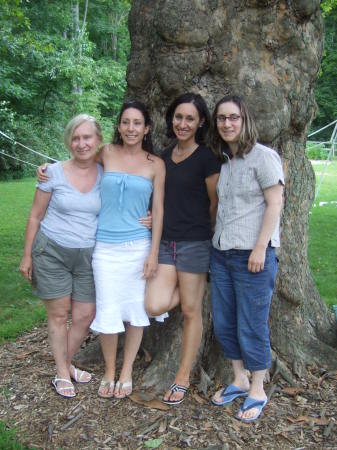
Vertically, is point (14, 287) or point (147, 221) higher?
point (147, 221)

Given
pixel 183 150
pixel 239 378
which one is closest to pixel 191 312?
pixel 239 378

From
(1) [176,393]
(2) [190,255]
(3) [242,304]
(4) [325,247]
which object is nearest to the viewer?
(3) [242,304]

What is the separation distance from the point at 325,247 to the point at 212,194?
626 cm

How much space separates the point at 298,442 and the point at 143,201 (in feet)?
6.16

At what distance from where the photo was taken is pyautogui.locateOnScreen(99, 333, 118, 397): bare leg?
12.1ft

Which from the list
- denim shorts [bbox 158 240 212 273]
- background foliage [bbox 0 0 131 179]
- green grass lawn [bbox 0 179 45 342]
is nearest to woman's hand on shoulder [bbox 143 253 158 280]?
denim shorts [bbox 158 240 212 273]

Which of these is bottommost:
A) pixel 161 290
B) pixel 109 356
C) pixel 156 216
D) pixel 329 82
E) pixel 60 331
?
pixel 109 356

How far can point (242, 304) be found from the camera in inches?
130

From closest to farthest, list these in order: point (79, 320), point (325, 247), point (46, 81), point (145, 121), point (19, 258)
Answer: point (145, 121), point (79, 320), point (19, 258), point (325, 247), point (46, 81)

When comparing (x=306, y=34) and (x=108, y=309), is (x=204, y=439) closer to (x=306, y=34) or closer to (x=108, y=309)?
(x=108, y=309)

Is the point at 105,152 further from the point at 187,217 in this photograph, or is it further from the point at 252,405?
the point at 252,405

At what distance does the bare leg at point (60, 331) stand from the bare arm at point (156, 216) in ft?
2.20

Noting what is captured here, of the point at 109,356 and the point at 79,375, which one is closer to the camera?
the point at 109,356

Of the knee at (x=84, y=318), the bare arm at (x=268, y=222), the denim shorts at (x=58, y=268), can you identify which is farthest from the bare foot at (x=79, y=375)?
the bare arm at (x=268, y=222)
